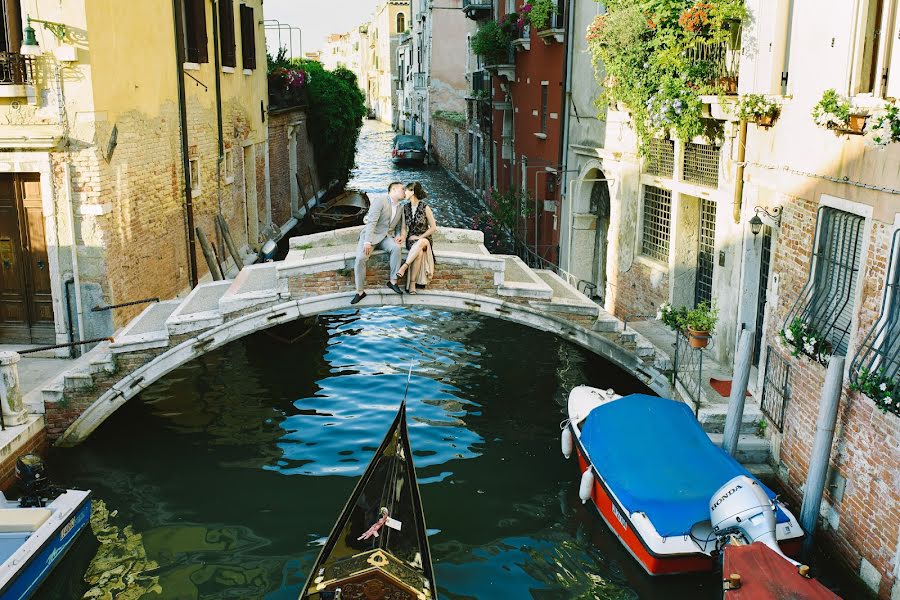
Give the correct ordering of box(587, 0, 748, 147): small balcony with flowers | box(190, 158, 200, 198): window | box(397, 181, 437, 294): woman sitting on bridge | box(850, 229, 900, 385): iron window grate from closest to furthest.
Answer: box(850, 229, 900, 385): iron window grate < box(587, 0, 748, 147): small balcony with flowers < box(397, 181, 437, 294): woman sitting on bridge < box(190, 158, 200, 198): window

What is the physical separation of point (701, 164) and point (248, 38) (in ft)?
27.0

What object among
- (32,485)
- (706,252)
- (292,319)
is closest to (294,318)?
(292,319)

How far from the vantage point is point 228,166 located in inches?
507

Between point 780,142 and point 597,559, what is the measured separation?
11.4 ft

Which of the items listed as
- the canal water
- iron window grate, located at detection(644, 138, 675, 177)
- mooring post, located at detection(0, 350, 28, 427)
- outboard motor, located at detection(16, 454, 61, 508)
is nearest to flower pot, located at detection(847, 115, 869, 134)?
the canal water

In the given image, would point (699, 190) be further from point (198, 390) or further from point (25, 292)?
point (25, 292)

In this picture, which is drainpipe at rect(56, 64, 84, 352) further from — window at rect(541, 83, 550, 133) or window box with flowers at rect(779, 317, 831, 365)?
window at rect(541, 83, 550, 133)

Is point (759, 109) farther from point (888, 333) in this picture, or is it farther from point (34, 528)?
point (34, 528)

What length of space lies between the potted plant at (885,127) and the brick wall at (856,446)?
1.65 ft

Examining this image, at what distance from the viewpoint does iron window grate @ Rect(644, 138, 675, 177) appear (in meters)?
9.27

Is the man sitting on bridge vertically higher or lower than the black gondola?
higher

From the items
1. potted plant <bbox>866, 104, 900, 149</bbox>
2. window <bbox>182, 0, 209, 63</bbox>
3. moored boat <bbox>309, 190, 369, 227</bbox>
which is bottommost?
moored boat <bbox>309, 190, 369, 227</bbox>

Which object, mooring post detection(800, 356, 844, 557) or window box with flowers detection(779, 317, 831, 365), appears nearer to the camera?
mooring post detection(800, 356, 844, 557)

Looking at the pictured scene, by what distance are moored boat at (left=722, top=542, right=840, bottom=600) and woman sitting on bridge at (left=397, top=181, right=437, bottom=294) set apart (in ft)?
12.5
